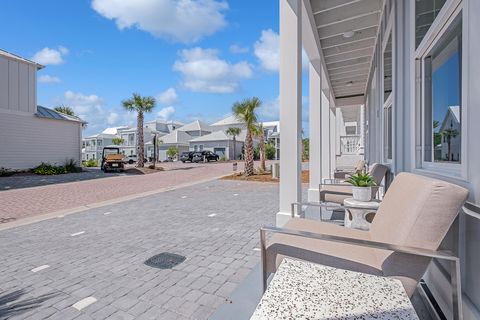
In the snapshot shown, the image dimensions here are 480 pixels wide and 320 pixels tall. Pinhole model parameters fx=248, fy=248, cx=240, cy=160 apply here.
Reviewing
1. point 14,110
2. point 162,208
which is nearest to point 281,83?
point 162,208

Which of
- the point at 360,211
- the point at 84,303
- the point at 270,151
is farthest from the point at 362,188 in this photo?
the point at 270,151

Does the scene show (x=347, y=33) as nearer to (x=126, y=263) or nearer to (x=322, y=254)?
(x=322, y=254)

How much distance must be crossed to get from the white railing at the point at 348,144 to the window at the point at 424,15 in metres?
12.5

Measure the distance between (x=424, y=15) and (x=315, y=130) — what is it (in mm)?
3766

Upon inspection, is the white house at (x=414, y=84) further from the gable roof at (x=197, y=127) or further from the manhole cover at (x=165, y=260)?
the gable roof at (x=197, y=127)

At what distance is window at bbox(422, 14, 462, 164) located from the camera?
1.66m

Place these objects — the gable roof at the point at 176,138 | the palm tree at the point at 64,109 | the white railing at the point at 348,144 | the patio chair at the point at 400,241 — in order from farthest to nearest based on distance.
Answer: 1. the gable roof at the point at 176,138
2. the palm tree at the point at 64,109
3. the white railing at the point at 348,144
4. the patio chair at the point at 400,241

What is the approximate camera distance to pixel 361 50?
19.2 ft

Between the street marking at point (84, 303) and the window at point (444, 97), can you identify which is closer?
the window at point (444, 97)

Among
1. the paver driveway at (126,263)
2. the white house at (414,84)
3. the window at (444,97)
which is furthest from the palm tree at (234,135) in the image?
the window at (444,97)

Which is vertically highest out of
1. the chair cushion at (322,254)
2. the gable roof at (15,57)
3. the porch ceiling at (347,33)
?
the gable roof at (15,57)

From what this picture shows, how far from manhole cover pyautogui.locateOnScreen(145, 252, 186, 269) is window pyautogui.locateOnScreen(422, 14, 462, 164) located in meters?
2.84

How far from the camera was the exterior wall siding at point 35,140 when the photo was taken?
14133 mm

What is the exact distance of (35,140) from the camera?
608 inches
